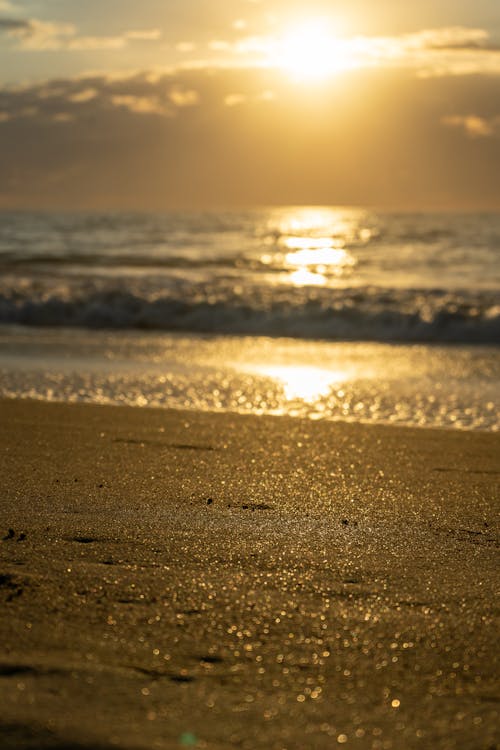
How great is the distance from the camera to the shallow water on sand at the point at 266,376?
6266mm

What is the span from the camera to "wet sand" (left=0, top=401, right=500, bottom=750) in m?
1.82

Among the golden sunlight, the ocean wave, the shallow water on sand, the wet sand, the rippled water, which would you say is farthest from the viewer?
the rippled water

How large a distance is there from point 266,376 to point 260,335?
436 cm

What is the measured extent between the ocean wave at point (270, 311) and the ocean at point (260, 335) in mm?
25

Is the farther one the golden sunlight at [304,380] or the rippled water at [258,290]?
the rippled water at [258,290]

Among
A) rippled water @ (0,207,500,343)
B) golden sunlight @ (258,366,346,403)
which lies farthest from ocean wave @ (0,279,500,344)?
golden sunlight @ (258,366,346,403)

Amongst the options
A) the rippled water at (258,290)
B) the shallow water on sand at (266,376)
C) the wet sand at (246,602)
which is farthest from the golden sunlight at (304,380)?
the rippled water at (258,290)

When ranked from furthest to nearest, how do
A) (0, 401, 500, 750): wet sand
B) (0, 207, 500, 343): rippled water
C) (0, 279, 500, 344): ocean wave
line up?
(0, 207, 500, 343): rippled water
(0, 279, 500, 344): ocean wave
(0, 401, 500, 750): wet sand

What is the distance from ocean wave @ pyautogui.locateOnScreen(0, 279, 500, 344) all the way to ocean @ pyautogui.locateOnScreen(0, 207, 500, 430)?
3 cm

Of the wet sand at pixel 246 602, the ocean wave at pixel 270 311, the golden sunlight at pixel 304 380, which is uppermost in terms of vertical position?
the ocean wave at pixel 270 311

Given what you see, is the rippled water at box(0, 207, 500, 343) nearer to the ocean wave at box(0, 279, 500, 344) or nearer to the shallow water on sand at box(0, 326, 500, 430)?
the ocean wave at box(0, 279, 500, 344)

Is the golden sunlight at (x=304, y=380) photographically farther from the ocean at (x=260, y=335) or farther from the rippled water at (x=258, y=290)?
the rippled water at (x=258, y=290)

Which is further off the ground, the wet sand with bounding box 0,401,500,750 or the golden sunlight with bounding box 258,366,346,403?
the golden sunlight with bounding box 258,366,346,403

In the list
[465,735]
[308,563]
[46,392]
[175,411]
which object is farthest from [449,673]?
[46,392]
